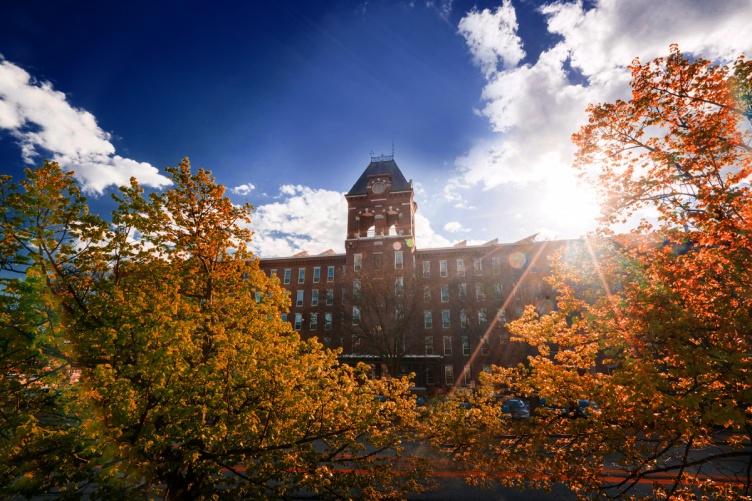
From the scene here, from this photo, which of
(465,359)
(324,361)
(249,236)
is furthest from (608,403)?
(465,359)

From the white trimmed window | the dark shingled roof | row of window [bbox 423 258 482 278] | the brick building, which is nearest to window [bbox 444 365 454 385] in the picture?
the brick building

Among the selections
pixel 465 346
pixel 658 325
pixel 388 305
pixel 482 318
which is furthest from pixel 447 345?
pixel 658 325

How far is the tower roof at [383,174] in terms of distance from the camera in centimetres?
4222

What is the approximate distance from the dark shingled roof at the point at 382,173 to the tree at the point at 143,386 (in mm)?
36952

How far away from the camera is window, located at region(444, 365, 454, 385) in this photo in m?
37.3

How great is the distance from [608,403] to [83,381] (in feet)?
24.8

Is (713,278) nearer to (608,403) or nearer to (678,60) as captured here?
(608,403)

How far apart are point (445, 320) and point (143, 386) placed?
124 feet

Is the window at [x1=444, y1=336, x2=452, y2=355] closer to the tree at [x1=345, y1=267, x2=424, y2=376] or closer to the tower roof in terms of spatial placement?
the tree at [x1=345, y1=267, x2=424, y2=376]

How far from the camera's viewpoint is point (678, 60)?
518 cm

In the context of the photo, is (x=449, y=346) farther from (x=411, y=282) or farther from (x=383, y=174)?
(x=383, y=174)

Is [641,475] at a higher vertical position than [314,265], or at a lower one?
lower

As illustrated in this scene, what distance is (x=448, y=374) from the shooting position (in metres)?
37.8

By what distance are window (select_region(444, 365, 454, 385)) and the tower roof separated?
21.5 metres
